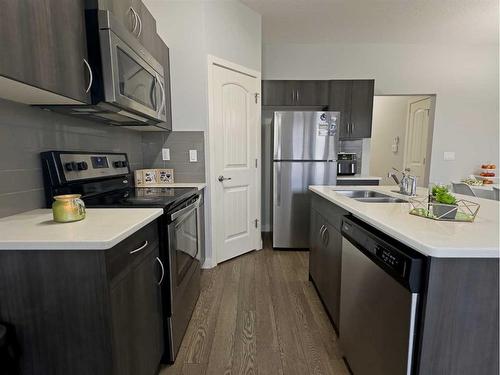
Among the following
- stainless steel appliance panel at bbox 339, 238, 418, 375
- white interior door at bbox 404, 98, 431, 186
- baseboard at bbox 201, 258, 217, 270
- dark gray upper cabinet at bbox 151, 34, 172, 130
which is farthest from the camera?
white interior door at bbox 404, 98, 431, 186

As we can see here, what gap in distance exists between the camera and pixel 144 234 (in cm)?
113

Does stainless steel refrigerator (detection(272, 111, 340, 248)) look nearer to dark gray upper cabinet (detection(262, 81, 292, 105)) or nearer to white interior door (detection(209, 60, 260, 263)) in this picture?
white interior door (detection(209, 60, 260, 263))

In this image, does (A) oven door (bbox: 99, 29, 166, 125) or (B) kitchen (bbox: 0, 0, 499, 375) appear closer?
(B) kitchen (bbox: 0, 0, 499, 375)

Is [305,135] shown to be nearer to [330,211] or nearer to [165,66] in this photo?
[330,211]

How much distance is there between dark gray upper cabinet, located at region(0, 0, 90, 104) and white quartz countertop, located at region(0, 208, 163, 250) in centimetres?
51

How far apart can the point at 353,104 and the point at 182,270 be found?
3044mm

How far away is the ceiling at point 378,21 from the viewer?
2699mm

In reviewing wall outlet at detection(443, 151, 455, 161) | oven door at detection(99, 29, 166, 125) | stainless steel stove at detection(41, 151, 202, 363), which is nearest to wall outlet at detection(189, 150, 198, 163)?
oven door at detection(99, 29, 166, 125)

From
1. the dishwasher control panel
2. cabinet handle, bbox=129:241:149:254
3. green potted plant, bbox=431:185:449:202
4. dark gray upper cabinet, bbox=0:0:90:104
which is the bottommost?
cabinet handle, bbox=129:241:149:254

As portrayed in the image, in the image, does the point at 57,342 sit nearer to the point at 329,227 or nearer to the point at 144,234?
the point at 144,234

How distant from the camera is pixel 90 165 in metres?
1.60

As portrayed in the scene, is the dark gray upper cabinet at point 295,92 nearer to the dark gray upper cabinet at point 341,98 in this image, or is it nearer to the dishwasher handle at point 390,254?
the dark gray upper cabinet at point 341,98

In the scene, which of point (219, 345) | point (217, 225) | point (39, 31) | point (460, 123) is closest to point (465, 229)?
point (219, 345)

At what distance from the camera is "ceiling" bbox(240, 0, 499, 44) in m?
2.70
